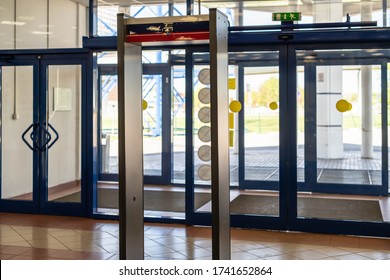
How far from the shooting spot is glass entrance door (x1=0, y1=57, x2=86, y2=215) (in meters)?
7.49

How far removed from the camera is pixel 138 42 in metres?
3.92

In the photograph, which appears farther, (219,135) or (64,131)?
(64,131)

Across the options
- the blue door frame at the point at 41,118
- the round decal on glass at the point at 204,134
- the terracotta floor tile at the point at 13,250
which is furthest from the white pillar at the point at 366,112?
the terracotta floor tile at the point at 13,250

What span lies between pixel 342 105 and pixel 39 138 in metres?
4.15

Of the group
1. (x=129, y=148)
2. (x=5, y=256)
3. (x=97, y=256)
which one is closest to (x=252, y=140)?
(x=97, y=256)

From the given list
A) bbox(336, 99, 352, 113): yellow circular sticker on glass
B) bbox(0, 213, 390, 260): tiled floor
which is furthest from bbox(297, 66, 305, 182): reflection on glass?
bbox(0, 213, 390, 260): tiled floor

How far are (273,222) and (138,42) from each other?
3.34 m

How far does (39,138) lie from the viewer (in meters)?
7.53

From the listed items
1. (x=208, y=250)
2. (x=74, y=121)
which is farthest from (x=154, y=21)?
(x=74, y=121)

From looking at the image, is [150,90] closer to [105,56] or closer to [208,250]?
[105,56]

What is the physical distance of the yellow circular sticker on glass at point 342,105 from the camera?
695 centimetres

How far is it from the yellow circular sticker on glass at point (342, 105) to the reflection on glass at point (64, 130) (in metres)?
3.74

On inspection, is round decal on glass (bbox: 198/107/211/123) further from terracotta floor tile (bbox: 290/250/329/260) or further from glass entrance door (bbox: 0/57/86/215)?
terracotta floor tile (bbox: 290/250/329/260)

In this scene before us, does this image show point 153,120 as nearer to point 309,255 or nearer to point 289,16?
point 289,16
